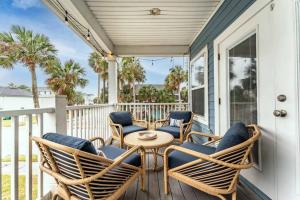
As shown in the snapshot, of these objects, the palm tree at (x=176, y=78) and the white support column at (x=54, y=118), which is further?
the palm tree at (x=176, y=78)

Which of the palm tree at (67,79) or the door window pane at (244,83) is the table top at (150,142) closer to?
the door window pane at (244,83)

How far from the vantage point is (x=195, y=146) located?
240cm

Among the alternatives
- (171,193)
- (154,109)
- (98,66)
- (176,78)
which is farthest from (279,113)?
(98,66)

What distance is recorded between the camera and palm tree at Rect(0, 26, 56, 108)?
869cm

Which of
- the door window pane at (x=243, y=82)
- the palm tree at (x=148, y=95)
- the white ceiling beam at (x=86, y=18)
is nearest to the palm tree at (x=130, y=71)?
the palm tree at (x=148, y=95)

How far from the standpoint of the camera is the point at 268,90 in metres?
1.87

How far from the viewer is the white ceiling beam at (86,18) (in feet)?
8.42

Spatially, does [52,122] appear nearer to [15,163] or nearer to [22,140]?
[22,140]

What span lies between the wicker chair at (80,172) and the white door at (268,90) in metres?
1.46

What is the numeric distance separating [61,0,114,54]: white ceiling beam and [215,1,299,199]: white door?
2.23 m

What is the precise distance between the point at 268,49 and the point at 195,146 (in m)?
1.38

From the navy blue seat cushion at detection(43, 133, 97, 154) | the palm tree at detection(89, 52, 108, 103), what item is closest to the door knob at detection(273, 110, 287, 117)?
the navy blue seat cushion at detection(43, 133, 97, 154)

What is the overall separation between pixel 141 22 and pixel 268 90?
2.72 m

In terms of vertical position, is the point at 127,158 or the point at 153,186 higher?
the point at 127,158
